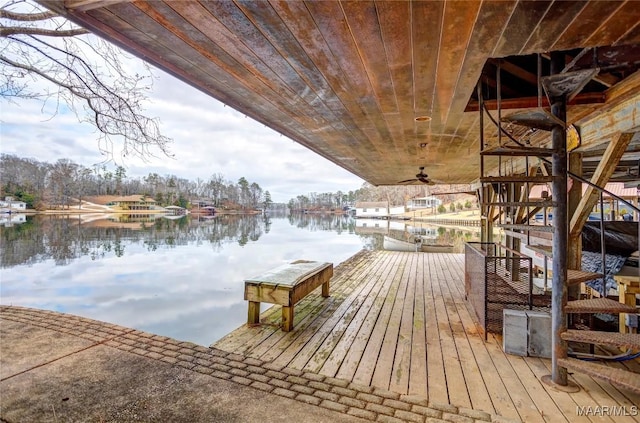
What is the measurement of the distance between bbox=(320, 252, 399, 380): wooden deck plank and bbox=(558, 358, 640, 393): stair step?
1596mm

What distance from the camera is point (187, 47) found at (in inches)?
70.7

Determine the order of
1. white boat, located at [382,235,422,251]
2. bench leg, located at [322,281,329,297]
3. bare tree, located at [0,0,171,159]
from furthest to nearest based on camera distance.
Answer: white boat, located at [382,235,422,251]
bench leg, located at [322,281,329,297]
bare tree, located at [0,0,171,159]

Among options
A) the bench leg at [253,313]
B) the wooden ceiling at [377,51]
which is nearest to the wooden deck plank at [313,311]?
the bench leg at [253,313]

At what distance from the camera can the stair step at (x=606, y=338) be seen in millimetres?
1997

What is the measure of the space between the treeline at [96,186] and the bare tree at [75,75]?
26.6 metres

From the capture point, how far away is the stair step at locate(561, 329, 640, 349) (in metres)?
2.00

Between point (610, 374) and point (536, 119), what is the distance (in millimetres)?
1778

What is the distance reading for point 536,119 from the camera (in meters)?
2.22

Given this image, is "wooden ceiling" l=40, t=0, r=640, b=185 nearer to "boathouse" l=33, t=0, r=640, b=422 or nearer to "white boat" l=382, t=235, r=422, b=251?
"boathouse" l=33, t=0, r=640, b=422

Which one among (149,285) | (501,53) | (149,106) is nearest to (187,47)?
(501,53)

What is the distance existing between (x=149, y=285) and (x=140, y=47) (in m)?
7.60

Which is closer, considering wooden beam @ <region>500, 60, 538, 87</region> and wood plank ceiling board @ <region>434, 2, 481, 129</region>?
wood plank ceiling board @ <region>434, 2, 481, 129</region>

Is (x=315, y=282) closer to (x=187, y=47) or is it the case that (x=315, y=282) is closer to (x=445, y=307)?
(x=445, y=307)

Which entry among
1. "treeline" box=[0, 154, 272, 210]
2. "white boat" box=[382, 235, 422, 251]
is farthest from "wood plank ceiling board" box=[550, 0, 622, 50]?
"treeline" box=[0, 154, 272, 210]
